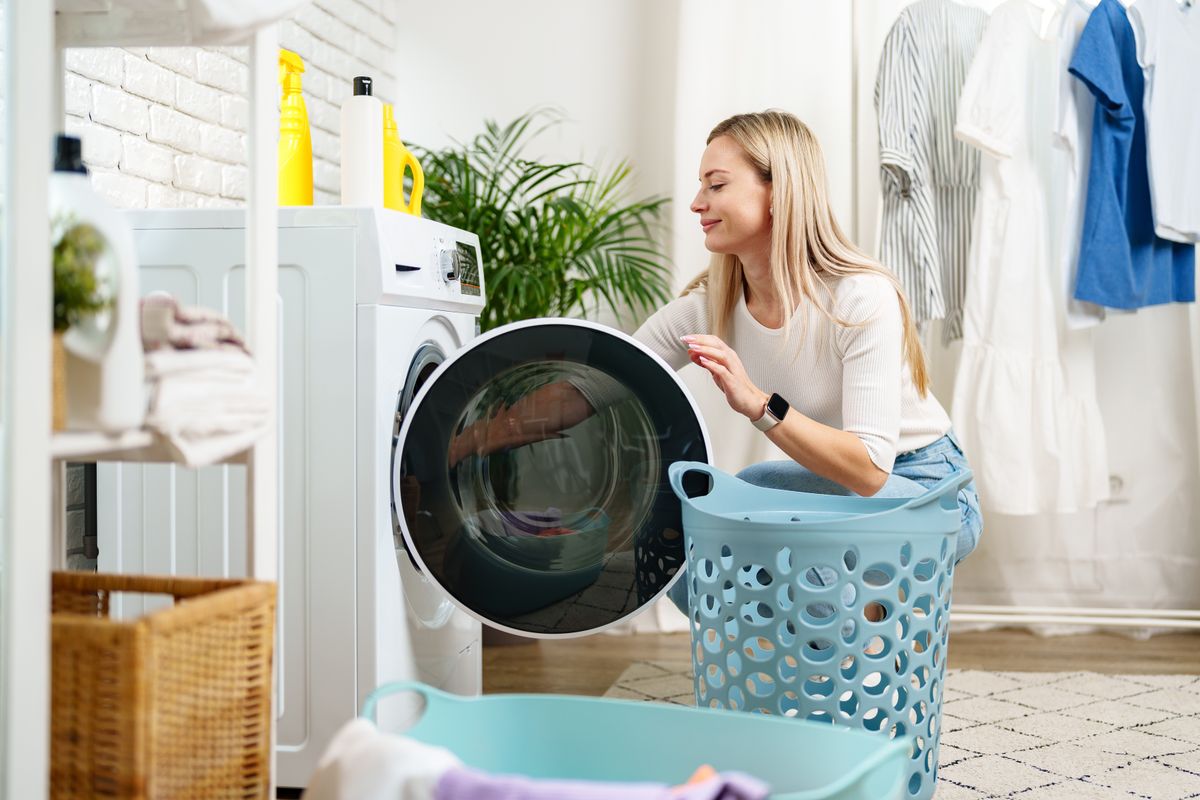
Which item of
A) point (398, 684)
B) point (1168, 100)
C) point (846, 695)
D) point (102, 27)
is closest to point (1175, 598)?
point (1168, 100)

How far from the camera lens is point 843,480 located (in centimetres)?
165

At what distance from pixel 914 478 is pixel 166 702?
125cm

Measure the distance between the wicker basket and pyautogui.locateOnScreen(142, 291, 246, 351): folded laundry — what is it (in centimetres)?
23

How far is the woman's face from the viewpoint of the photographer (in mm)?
1819

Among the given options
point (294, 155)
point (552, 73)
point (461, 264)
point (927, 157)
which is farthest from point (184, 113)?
point (927, 157)

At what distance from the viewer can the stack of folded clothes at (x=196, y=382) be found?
989 mm

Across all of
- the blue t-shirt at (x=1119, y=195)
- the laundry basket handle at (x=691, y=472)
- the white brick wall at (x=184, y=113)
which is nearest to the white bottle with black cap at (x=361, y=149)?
the white brick wall at (x=184, y=113)

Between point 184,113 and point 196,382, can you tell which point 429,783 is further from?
point 184,113

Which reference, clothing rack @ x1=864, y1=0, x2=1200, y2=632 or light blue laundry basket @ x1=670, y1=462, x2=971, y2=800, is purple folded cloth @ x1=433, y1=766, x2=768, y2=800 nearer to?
light blue laundry basket @ x1=670, y1=462, x2=971, y2=800

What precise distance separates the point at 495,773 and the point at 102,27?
92 cm

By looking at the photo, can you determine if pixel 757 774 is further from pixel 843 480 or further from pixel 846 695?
pixel 843 480

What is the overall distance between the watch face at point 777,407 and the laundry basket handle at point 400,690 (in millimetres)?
686

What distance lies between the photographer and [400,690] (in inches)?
44.1

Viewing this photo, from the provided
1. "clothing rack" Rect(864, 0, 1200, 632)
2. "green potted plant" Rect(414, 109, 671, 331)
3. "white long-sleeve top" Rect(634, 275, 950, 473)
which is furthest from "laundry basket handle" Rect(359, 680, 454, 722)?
"clothing rack" Rect(864, 0, 1200, 632)
